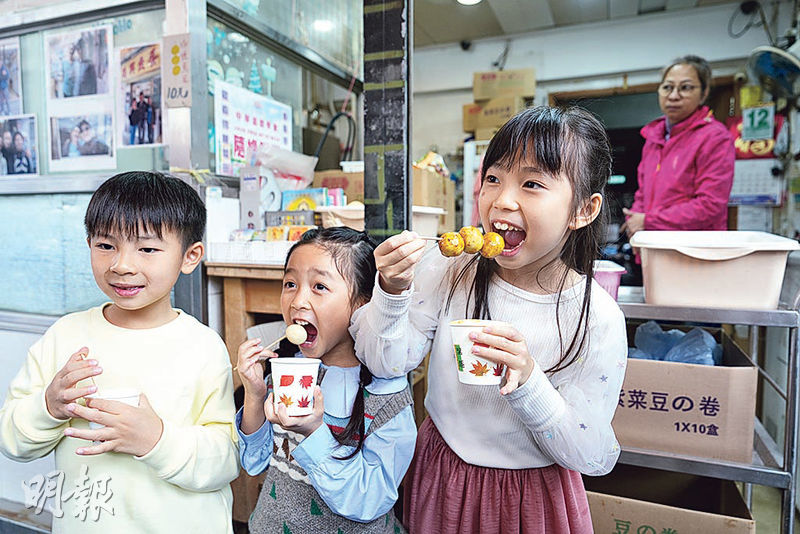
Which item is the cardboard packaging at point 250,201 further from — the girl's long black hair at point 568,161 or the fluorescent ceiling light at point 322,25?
the girl's long black hair at point 568,161

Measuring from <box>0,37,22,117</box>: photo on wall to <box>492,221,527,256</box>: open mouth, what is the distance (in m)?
2.30

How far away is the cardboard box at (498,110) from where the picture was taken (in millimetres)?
5020

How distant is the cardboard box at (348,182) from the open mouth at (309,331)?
137 centimetres

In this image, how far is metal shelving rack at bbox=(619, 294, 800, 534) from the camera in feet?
4.98

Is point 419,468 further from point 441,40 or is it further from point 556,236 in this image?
point 441,40

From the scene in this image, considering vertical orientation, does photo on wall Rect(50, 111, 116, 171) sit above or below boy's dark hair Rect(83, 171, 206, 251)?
above

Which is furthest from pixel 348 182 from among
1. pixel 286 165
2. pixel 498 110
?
pixel 498 110

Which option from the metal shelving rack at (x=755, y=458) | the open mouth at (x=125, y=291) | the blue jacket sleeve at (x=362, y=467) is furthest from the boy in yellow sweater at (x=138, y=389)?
the metal shelving rack at (x=755, y=458)

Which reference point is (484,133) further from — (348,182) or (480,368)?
(480,368)

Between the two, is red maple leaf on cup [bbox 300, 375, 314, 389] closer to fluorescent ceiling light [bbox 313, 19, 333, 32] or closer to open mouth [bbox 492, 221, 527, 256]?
open mouth [bbox 492, 221, 527, 256]

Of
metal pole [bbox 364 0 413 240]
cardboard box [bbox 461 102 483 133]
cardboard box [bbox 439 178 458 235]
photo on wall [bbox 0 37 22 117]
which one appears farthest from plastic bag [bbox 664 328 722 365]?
cardboard box [bbox 461 102 483 133]

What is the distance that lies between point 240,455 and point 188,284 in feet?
3.43

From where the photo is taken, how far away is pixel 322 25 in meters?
3.05

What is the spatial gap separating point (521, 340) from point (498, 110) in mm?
4505
